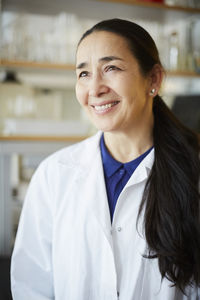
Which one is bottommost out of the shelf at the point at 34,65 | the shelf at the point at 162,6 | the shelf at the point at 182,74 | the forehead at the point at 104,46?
the forehead at the point at 104,46

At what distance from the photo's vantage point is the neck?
3.71 ft

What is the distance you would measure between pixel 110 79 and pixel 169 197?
0.44 metres

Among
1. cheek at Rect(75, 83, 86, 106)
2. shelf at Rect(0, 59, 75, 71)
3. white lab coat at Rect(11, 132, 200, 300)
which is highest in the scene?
shelf at Rect(0, 59, 75, 71)

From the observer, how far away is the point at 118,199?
108 centimetres

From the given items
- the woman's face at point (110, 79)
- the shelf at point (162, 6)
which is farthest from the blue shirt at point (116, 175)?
the shelf at point (162, 6)

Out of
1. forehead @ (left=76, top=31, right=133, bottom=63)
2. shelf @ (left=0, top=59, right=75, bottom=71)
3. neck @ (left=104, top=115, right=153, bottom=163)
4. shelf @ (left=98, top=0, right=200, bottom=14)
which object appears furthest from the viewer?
shelf @ (left=98, top=0, right=200, bottom=14)

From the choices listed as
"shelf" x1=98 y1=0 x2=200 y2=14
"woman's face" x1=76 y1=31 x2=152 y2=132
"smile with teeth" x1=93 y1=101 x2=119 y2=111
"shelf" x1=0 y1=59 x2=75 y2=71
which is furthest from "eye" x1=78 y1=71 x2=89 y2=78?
"shelf" x1=98 y1=0 x2=200 y2=14

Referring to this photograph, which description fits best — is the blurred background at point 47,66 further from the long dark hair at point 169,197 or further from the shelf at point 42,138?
the long dark hair at point 169,197

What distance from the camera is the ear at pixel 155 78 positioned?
109 cm

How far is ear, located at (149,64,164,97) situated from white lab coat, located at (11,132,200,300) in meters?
0.23

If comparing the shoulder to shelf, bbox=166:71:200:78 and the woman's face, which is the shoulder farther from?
shelf, bbox=166:71:200:78

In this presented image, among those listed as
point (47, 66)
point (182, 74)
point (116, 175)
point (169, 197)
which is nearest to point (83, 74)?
point (116, 175)

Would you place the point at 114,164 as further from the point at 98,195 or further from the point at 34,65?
the point at 34,65

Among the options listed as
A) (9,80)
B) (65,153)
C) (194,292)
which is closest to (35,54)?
(9,80)
